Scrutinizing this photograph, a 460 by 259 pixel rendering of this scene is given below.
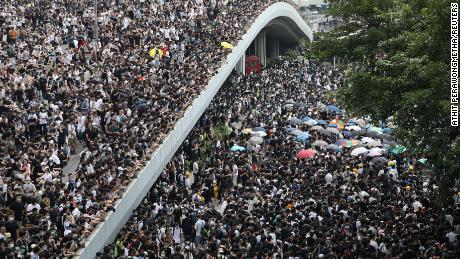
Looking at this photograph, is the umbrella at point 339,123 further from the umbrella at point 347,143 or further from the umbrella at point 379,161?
the umbrella at point 379,161

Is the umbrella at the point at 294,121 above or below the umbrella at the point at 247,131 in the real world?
below

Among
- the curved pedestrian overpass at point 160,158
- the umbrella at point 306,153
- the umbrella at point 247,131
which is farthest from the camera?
the umbrella at point 247,131

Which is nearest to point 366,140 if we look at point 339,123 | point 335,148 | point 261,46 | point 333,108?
point 335,148

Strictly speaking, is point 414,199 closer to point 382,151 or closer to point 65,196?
point 382,151

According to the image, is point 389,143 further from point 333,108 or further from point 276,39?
point 276,39

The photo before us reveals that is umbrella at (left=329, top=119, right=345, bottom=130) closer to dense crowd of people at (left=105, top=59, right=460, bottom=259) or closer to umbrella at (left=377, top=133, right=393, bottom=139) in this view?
dense crowd of people at (left=105, top=59, right=460, bottom=259)

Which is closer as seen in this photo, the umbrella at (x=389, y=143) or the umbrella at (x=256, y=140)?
the umbrella at (x=389, y=143)

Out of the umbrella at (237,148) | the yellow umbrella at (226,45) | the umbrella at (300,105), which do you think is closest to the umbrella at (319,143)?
the umbrella at (237,148)

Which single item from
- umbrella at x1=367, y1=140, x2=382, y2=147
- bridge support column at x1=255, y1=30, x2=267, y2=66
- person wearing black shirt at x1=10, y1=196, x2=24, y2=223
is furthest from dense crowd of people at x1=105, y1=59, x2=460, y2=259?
bridge support column at x1=255, y1=30, x2=267, y2=66
